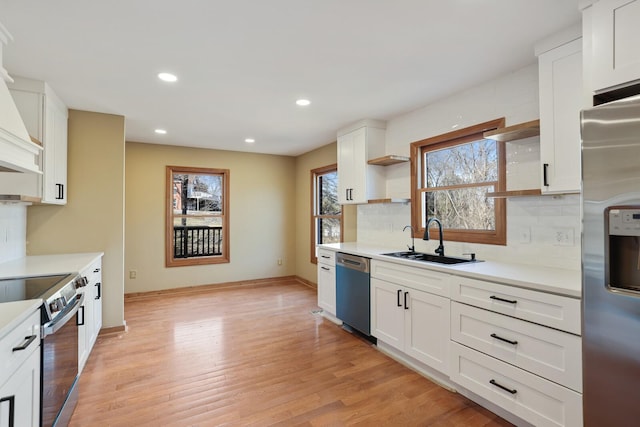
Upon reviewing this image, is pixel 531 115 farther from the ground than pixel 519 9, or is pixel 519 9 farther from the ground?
pixel 519 9

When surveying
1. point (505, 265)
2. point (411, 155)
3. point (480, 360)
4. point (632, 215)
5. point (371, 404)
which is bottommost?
point (371, 404)

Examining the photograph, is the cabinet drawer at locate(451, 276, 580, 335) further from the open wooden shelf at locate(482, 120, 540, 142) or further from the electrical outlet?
the open wooden shelf at locate(482, 120, 540, 142)

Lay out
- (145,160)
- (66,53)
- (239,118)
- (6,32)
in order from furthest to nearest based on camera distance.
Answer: (145,160) → (239,118) → (66,53) → (6,32)

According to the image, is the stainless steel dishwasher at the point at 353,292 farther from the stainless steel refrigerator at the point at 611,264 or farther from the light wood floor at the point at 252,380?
the stainless steel refrigerator at the point at 611,264

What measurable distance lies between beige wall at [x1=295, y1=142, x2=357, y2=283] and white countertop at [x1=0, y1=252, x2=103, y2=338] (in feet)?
10.9

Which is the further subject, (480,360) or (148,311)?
(148,311)

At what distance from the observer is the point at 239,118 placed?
12.6ft

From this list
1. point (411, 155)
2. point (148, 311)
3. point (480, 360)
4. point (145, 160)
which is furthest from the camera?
point (145, 160)

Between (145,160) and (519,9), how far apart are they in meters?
5.17

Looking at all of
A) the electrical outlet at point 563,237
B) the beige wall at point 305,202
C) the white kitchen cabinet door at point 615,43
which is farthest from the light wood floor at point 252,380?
the white kitchen cabinet door at point 615,43

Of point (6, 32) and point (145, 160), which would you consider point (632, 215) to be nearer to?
point (6, 32)

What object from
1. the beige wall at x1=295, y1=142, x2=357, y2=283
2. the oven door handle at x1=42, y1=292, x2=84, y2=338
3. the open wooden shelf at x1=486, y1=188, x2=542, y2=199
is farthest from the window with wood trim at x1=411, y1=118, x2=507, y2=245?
the oven door handle at x1=42, y1=292, x2=84, y2=338

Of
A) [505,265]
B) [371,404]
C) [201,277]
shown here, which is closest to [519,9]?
[505,265]

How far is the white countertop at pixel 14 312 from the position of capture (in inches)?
50.3
